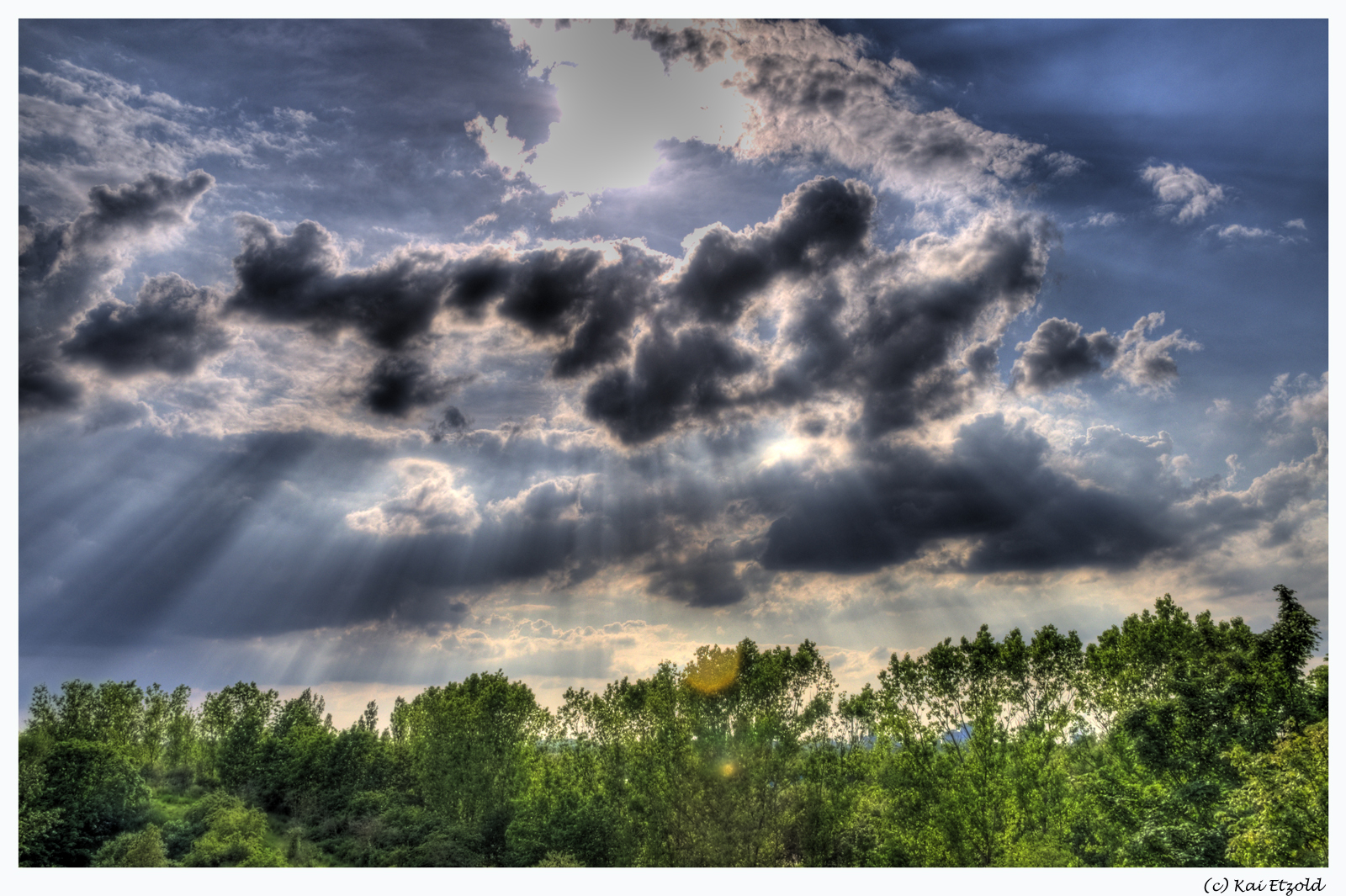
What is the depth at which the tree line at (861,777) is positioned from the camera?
25.4m

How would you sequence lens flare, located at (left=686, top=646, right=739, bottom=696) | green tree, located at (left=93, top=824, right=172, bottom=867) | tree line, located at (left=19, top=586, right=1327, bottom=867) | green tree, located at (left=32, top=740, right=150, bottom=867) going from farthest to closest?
lens flare, located at (left=686, top=646, right=739, bottom=696) → green tree, located at (left=32, top=740, right=150, bottom=867) → green tree, located at (left=93, top=824, right=172, bottom=867) → tree line, located at (left=19, top=586, right=1327, bottom=867)

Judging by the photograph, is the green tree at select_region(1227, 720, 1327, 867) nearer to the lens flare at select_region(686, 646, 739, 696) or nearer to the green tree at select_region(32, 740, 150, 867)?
the lens flare at select_region(686, 646, 739, 696)

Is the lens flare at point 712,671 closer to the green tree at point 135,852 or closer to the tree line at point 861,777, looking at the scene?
the tree line at point 861,777

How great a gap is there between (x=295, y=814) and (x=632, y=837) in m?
30.6

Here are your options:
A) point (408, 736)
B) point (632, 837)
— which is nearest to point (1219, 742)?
point (632, 837)

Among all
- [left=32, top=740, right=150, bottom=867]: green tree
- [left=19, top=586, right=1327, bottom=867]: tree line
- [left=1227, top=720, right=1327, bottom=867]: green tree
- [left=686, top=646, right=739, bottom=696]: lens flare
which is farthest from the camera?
[left=686, top=646, right=739, bottom=696]: lens flare

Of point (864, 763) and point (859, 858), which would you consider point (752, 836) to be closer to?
point (859, 858)

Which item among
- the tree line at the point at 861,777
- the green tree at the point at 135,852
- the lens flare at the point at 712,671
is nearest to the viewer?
the tree line at the point at 861,777

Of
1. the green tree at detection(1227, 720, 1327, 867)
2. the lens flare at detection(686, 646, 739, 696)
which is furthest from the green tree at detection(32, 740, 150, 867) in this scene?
the green tree at detection(1227, 720, 1327, 867)

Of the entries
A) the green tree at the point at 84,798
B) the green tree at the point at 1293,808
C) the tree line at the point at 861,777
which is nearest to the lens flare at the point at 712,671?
the tree line at the point at 861,777

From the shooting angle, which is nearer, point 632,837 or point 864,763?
point 632,837

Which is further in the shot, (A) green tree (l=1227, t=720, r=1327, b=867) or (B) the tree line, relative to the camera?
(B) the tree line

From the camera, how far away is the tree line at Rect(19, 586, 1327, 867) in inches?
999
